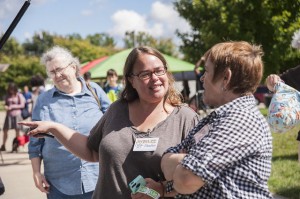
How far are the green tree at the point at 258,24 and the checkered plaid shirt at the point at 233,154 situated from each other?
1522cm

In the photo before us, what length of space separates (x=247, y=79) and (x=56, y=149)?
2.03 metres

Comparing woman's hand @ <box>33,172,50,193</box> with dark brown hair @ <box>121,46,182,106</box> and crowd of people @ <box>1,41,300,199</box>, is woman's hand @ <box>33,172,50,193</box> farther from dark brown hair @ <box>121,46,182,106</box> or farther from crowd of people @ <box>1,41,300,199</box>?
dark brown hair @ <box>121,46,182,106</box>

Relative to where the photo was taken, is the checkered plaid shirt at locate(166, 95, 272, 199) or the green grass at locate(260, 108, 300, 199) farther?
the green grass at locate(260, 108, 300, 199)

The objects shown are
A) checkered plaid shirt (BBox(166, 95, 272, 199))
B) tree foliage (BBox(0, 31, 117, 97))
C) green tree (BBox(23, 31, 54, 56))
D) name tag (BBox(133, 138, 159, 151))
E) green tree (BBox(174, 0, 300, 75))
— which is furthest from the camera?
green tree (BBox(23, 31, 54, 56))

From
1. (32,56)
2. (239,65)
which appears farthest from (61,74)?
(32,56)

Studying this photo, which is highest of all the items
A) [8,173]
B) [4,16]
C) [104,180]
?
[4,16]

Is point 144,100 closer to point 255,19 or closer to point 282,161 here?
point 282,161

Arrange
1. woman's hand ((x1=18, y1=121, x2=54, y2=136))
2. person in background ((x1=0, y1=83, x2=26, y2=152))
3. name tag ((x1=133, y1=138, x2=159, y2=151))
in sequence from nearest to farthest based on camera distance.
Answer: name tag ((x1=133, y1=138, x2=159, y2=151)), woman's hand ((x1=18, y1=121, x2=54, y2=136)), person in background ((x1=0, y1=83, x2=26, y2=152))

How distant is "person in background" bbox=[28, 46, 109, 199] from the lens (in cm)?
339

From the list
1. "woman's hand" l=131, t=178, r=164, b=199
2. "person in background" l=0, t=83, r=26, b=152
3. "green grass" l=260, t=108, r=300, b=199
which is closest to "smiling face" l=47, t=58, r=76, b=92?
"woman's hand" l=131, t=178, r=164, b=199

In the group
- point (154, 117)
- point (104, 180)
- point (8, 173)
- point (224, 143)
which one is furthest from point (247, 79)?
point (8, 173)

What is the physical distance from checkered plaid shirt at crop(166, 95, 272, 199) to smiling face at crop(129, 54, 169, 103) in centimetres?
70

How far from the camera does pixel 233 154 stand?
1.65 metres

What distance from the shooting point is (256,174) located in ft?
5.65
